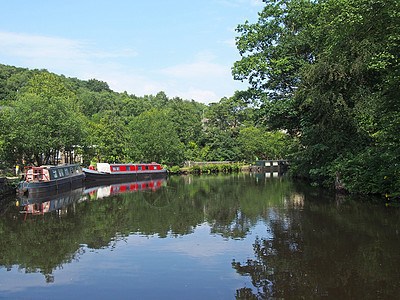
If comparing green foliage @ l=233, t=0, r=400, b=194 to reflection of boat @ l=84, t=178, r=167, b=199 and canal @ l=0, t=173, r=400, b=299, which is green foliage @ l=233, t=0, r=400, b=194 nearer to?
canal @ l=0, t=173, r=400, b=299

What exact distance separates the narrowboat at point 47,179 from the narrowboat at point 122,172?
13.9 ft

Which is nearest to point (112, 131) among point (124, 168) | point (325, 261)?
point (124, 168)

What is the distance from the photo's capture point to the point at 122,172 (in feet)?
124

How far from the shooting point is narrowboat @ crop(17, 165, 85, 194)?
75.5 ft

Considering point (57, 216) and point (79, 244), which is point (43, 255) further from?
point (57, 216)

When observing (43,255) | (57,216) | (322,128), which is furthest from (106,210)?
(322,128)

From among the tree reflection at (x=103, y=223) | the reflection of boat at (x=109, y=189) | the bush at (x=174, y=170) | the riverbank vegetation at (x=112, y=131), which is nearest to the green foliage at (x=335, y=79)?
the riverbank vegetation at (x=112, y=131)

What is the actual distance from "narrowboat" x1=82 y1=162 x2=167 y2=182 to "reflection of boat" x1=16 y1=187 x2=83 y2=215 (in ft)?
32.0

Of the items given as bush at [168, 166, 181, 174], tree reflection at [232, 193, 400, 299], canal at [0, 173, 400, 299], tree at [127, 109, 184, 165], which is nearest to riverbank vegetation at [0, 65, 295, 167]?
tree at [127, 109, 184, 165]

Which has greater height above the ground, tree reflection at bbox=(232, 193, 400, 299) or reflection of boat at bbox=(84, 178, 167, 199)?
tree reflection at bbox=(232, 193, 400, 299)

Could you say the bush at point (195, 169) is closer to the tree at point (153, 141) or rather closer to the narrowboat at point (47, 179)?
the tree at point (153, 141)

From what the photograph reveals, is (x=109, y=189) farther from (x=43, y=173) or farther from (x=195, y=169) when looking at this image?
(x=195, y=169)

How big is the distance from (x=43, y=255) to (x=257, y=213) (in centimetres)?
940

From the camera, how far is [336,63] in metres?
20.0
